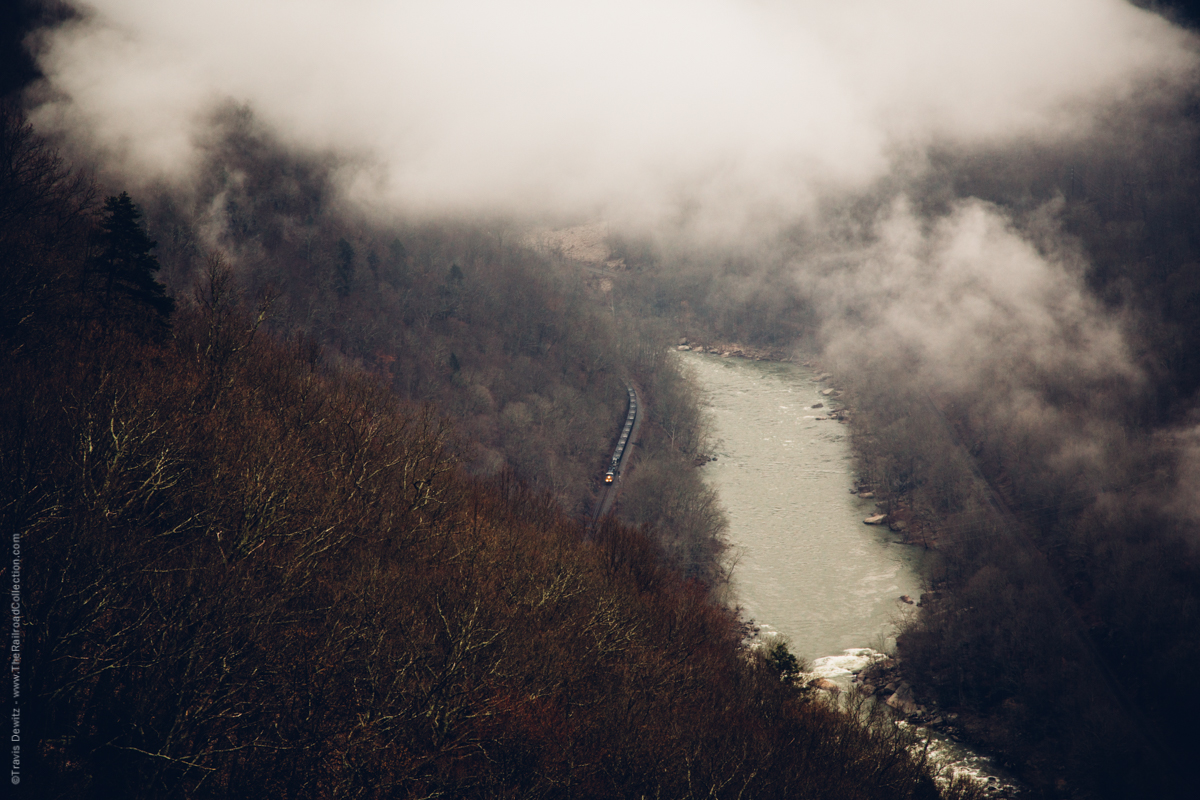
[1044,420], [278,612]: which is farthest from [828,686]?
[1044,420]

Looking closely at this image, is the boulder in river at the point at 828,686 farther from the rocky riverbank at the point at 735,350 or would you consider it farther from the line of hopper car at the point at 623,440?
the rocky riverbank at the point at 735,350

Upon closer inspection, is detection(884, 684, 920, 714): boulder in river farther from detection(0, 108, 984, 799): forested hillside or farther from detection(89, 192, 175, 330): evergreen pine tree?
detection(89, 192, 175, 330): evergreen pine tree

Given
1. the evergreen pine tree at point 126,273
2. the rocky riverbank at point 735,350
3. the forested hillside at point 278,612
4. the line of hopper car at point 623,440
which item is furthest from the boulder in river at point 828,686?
the rocky riverbank at point 735,350

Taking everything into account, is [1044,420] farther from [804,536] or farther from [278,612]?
[278,612]

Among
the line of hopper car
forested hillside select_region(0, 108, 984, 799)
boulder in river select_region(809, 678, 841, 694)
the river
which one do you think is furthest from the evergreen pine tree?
the line of hopper car

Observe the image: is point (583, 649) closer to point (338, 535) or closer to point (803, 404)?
point (338, 535)

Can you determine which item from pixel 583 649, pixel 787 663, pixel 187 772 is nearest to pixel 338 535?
pixel 583 649

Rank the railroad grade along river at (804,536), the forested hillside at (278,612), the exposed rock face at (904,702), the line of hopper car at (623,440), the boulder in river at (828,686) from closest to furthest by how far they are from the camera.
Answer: the forested hillside at (278,612) < the boulder in river at (828,686) < the exposed rock face at (904,702) < the railroad grade along river at (804,536) < the line of hopper car at (623,440)
